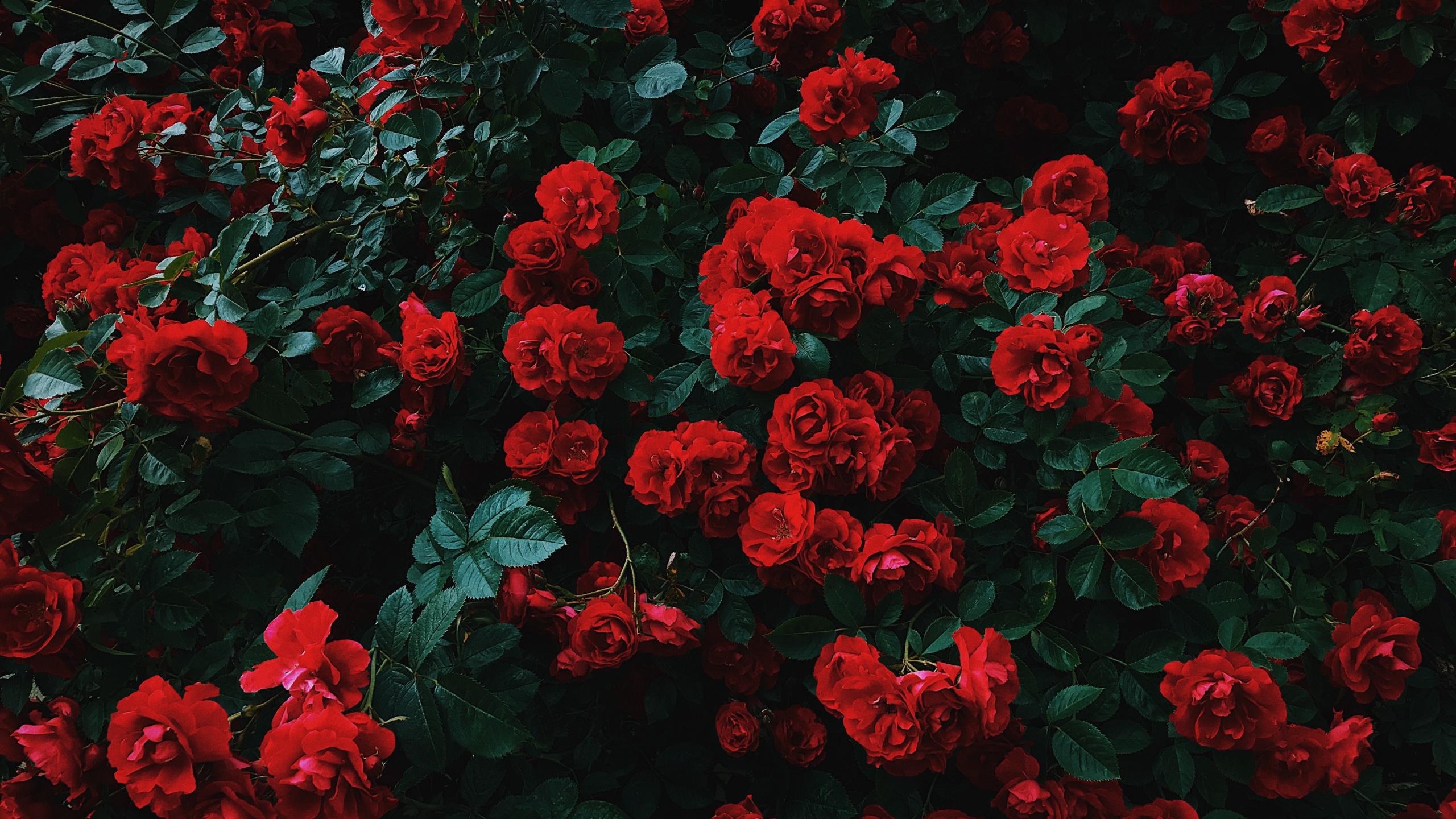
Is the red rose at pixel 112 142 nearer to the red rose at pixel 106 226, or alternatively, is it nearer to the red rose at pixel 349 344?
the red rose at pixel 106 226

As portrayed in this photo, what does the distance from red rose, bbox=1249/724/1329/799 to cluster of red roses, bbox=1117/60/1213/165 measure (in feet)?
4.79

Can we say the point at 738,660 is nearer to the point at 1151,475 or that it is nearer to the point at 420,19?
the point at 1151,475

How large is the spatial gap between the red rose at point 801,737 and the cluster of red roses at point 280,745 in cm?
65

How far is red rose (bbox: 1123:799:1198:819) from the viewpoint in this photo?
1228 mm

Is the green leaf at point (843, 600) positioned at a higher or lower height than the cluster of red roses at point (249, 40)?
lower

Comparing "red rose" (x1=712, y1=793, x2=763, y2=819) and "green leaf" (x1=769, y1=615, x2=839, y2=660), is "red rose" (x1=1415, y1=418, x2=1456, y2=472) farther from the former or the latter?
"red rose" (x1=712, y1=793, x2=763, y2=819)

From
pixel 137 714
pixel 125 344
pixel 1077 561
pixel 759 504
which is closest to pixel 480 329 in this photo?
pixel 125 344

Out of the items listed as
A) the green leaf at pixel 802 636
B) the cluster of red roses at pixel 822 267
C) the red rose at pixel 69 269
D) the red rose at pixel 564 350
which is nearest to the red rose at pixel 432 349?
the red rose at pixel 564 350

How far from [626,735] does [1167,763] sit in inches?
35.3

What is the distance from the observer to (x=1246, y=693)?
4.02ft

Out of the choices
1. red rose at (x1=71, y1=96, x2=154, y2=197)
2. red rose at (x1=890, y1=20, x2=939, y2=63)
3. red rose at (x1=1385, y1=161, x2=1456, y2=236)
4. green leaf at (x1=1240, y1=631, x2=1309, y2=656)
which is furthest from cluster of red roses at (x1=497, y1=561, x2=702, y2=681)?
red rose at (x1=1385, y1=161, x2=1456, y2=236)

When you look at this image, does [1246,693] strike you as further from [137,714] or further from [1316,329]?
[137,714]

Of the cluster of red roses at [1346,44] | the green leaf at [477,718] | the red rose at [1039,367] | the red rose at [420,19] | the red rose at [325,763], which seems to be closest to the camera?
the red rose at [325,763]

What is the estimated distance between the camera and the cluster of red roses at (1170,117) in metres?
2.09
